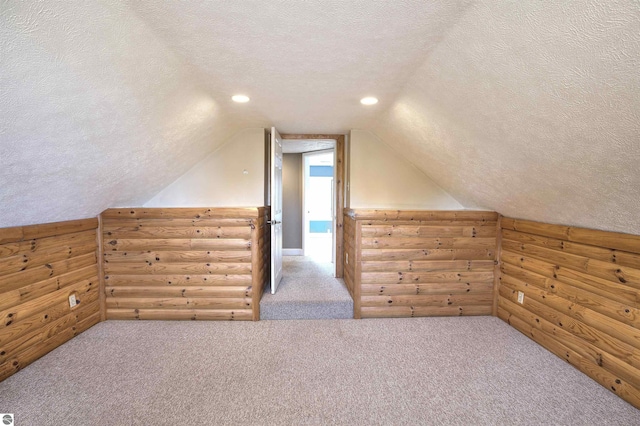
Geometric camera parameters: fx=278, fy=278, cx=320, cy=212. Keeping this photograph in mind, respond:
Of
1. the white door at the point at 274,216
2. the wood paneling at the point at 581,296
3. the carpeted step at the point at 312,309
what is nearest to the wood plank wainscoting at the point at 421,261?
the carpeted step at the point at 312,309

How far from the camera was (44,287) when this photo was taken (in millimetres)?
2375

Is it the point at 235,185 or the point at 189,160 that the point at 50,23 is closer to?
the point at 189,160

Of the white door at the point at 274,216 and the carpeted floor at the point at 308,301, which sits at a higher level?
the white door at the point at 274,216

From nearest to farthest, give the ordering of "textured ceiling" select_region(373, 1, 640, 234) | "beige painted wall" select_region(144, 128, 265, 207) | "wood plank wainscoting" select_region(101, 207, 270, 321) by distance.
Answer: "textured ceiling" select_region(373, 1, 640, 234) < "wood plank wainscoting" select_region(101, 207, 270, 321) < "beige painted wall" select_region(144, 128, 265, 207)

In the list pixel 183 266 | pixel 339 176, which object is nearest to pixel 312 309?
pixel 183 266

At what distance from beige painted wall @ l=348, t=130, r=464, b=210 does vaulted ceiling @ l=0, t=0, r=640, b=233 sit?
1.18 metres

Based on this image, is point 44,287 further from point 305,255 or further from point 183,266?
point 305,255

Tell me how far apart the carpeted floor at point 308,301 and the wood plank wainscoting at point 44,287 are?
177 cm

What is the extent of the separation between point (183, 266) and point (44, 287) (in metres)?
1.09

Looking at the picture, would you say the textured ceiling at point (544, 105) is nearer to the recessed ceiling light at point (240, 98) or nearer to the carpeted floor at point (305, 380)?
the carpeted floor at point (305, 380)

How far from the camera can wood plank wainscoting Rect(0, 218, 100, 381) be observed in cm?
210

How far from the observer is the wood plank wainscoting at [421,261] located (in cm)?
310

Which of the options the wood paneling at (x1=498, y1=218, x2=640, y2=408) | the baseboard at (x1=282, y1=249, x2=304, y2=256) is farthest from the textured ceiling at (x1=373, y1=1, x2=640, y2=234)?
the baseboard at (x1=282, y1=249, x2=304, y2=256)

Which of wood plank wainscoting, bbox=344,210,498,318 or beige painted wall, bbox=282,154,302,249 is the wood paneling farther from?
beige painted wall, bbox=282,154,302,249
